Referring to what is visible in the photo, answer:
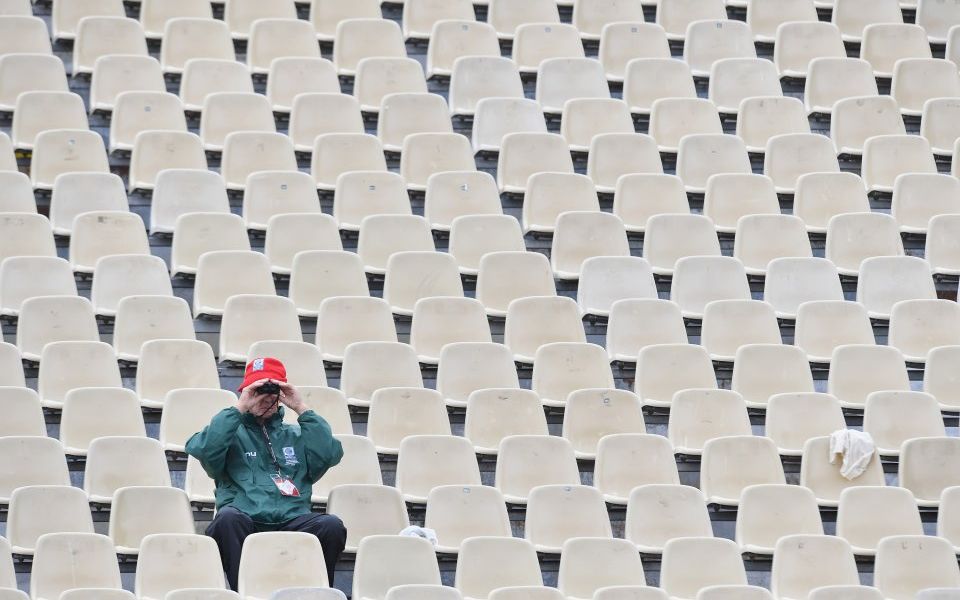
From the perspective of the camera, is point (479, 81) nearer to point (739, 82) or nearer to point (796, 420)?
point (739, 82)

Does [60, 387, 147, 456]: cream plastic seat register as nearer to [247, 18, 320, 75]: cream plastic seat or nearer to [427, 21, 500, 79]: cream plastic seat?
[247, 18, 320, 75]: cream plastic seat

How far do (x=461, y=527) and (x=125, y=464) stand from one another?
114 centimetres

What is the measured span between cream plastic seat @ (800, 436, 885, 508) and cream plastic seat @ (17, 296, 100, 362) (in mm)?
2615

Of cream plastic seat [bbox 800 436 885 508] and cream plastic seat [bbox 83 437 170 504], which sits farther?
cream plastic seat [bbox 800 436 885 508]

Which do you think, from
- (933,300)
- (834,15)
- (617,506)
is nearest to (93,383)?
(617,506)

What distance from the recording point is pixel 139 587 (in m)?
6.46

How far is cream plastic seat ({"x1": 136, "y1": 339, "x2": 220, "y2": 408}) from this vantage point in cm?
765

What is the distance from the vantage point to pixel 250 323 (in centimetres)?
795

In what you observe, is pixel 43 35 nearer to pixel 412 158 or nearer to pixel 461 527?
pixel 412 158

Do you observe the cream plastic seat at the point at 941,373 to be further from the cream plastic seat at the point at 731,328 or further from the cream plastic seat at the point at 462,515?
the cream plastic seat at the point at 462,515

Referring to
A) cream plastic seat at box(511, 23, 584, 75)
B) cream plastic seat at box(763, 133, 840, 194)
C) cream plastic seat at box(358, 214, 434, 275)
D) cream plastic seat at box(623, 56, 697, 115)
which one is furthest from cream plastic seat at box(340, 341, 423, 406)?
cream plastic seat at box(511, 23, 584, 75)

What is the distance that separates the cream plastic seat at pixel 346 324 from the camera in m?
8.02

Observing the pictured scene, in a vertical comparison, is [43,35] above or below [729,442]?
above

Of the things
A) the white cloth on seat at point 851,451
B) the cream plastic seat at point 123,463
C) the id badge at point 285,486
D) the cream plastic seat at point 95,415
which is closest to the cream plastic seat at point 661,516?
the white cloth on seat at point 851,451
